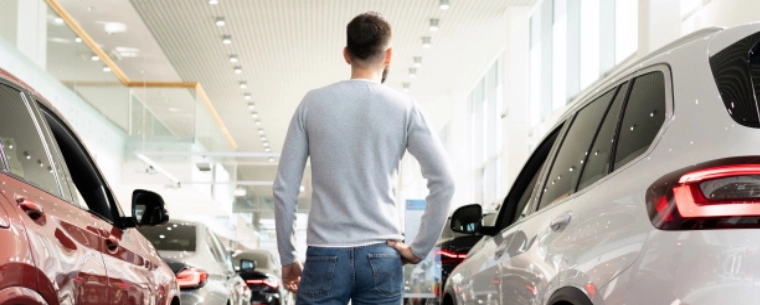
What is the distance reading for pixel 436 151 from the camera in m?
3.21

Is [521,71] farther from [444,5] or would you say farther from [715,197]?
[715,197]

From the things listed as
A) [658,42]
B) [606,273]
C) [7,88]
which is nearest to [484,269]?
[606,273]

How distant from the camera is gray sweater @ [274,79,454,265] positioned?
311 cm

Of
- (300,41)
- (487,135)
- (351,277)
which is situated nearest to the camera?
(351,277)

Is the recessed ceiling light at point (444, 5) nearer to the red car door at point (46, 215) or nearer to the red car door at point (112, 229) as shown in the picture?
the red car door at point (112, 229)

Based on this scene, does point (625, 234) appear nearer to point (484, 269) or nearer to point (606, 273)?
point (606, 273)

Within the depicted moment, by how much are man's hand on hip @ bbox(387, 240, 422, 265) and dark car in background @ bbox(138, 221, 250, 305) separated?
4.59 metres

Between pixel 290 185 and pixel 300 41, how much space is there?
57.3ft

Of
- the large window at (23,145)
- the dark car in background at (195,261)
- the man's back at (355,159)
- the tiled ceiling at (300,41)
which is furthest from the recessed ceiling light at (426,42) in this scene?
the man's back at (355,159)

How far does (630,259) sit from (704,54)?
56cm

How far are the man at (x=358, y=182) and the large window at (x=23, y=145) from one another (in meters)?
0.72

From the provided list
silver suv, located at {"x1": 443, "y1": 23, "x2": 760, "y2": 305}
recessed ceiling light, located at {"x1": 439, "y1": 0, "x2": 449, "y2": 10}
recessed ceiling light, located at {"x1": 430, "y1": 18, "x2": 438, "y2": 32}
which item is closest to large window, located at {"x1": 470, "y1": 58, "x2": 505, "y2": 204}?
recessed ceiling light, located at {"x1": 430, "y1": 18, "x2": 438, "y2": 32}

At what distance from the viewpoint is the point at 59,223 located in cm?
303

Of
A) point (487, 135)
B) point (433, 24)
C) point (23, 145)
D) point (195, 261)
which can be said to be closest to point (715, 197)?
point (23, 145)
